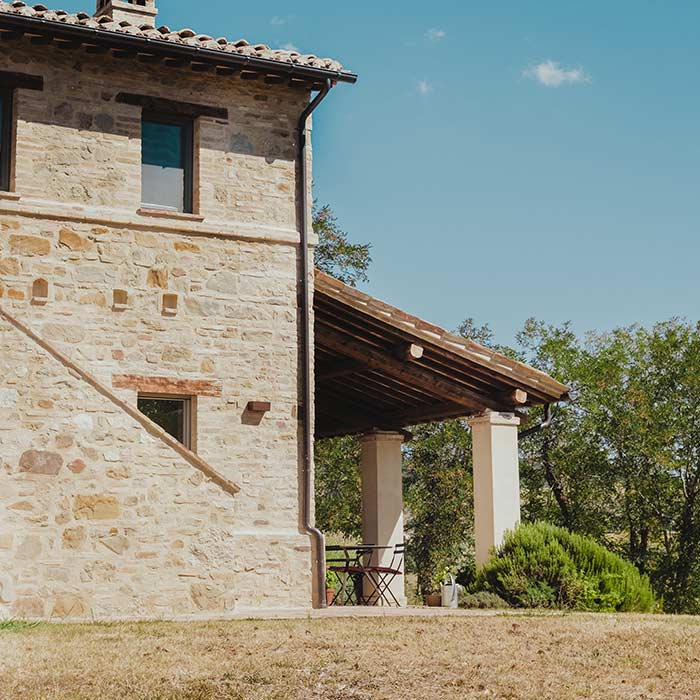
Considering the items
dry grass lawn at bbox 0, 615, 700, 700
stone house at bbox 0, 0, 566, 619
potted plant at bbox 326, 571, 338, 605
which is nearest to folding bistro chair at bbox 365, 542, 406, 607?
potted plant at bbox 326, 571, 338, 605

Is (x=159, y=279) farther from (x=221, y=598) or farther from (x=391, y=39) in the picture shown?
(x=391, y=39)

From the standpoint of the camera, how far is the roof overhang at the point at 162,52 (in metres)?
12.3

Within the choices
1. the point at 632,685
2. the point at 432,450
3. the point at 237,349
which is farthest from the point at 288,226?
the point at 432,450

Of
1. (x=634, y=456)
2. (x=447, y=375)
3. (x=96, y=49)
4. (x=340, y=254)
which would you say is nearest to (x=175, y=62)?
(x=96, y=49)

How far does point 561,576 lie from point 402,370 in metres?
3.31

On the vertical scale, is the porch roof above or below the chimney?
below

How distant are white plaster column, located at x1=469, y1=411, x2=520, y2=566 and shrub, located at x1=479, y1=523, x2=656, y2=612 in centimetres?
27

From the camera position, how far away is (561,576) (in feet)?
45.0

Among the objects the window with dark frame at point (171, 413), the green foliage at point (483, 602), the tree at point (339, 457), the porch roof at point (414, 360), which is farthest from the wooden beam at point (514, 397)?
the tree at point (339, 457)

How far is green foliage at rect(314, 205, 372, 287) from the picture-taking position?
2461 centimetres

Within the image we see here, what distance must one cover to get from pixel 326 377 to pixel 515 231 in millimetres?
12818

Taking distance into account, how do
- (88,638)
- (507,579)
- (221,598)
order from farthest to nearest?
(507,579) < (221,598) < (88,638)

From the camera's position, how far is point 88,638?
8.77 m

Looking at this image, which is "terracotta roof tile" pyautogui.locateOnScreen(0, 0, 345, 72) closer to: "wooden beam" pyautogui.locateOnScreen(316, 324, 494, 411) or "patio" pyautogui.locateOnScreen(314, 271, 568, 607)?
"patio" pyautogui.locateOnScreen(314, 271, 568, 607)
